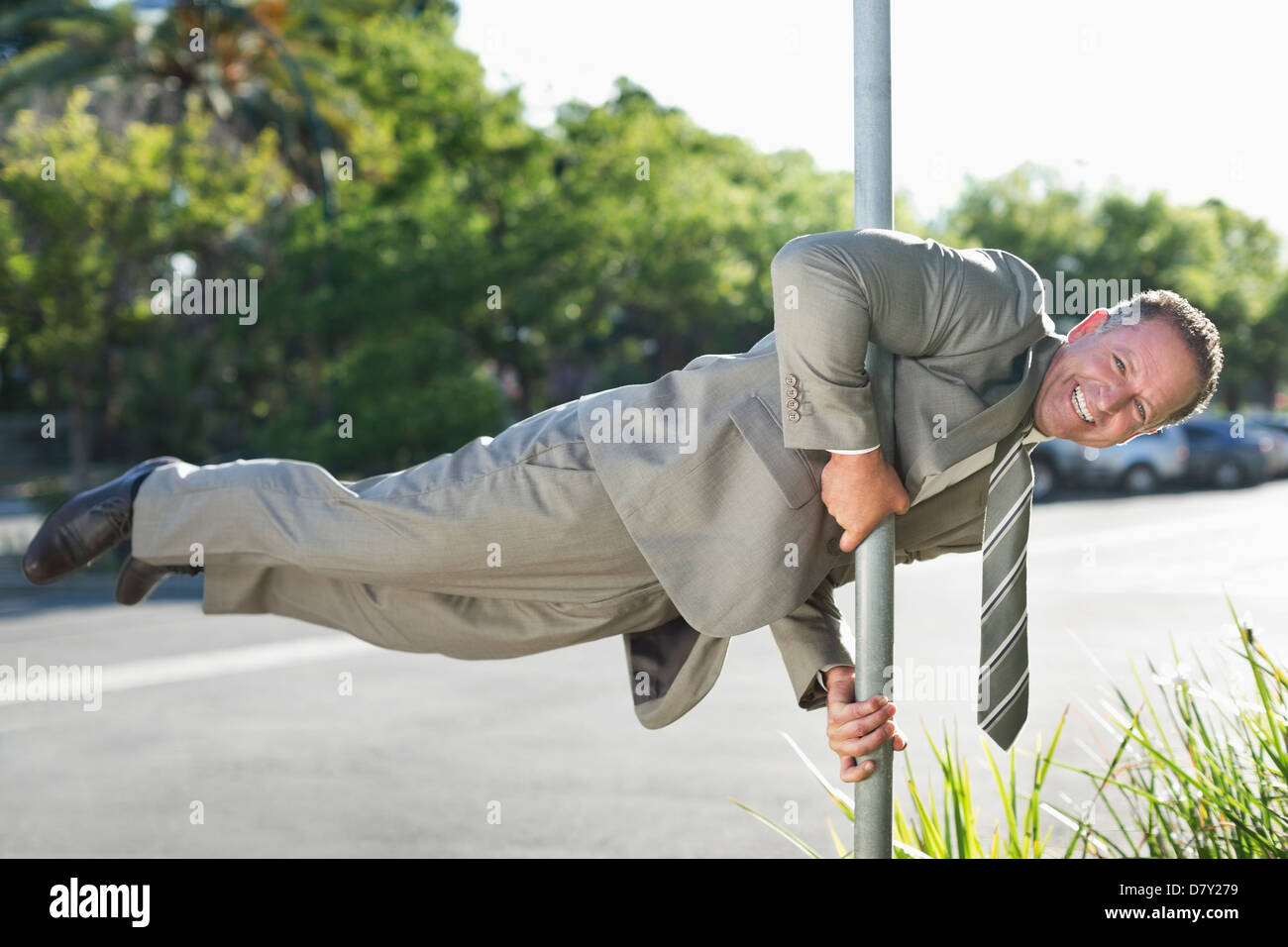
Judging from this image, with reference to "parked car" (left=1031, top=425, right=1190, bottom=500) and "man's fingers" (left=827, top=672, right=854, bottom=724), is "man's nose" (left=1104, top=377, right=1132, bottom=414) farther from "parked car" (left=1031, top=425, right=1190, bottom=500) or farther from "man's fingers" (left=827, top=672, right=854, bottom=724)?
"parked car" (left=1031, top=425, right=1190, bottom=500)

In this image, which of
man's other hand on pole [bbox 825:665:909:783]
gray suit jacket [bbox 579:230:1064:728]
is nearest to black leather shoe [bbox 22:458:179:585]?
gray suit jacket [bbox 579:230:1064:728]

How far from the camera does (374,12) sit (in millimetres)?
25859

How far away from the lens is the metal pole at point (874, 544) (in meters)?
2.45

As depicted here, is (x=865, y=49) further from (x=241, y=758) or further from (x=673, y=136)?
(x=673, y=136)

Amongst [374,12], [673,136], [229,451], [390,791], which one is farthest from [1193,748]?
[374,12]

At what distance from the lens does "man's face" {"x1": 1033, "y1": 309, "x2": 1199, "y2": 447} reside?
107 inches

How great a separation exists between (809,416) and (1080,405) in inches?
24.7

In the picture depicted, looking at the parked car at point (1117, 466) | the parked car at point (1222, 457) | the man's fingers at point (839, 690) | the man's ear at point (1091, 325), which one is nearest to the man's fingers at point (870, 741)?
the man's fingers at point (839, 690)

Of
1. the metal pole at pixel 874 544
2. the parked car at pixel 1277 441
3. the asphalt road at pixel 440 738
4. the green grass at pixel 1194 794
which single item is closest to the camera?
the metal pole at pixel 874 544

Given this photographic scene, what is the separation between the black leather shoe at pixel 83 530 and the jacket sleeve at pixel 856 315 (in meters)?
1.85

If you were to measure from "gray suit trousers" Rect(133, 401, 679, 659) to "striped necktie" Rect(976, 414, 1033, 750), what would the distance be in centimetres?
80

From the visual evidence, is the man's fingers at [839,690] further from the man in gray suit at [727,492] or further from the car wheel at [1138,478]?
the car wheel at [1138,478]

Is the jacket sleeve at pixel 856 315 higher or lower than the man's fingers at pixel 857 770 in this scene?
higher
